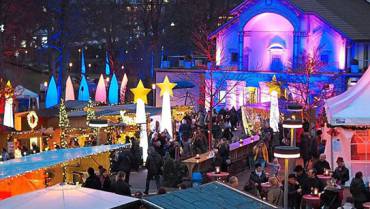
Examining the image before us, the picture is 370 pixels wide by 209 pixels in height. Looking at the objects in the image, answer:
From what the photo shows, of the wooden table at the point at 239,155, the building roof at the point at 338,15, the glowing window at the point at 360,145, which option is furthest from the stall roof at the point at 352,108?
the building roof at the point at 338,15

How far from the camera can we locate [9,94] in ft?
100

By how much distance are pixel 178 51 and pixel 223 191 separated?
5309 centimetres

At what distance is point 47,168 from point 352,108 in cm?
870

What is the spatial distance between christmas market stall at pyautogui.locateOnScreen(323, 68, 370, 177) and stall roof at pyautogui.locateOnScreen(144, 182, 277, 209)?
12.2m

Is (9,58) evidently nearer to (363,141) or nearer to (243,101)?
(243,101)

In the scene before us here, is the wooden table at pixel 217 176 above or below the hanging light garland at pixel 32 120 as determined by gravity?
below

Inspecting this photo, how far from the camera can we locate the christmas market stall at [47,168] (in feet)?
51.0

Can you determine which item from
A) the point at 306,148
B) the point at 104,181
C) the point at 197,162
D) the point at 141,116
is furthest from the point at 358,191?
the point at 141,116

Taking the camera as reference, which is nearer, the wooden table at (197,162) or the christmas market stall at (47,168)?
the christmas market stall at (47,168)

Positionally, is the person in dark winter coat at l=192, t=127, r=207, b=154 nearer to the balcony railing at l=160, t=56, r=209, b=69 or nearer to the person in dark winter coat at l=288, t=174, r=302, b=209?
the person in dark winter coat at l=288, t=174, r=302, b=209

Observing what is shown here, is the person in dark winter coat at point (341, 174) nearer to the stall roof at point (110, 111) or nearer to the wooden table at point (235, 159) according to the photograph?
the wooden table at point (235, 159)

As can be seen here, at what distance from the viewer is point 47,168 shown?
16.2m

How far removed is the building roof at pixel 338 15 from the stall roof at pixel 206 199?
31386mm

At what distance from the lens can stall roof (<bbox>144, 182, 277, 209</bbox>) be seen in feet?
24.9
